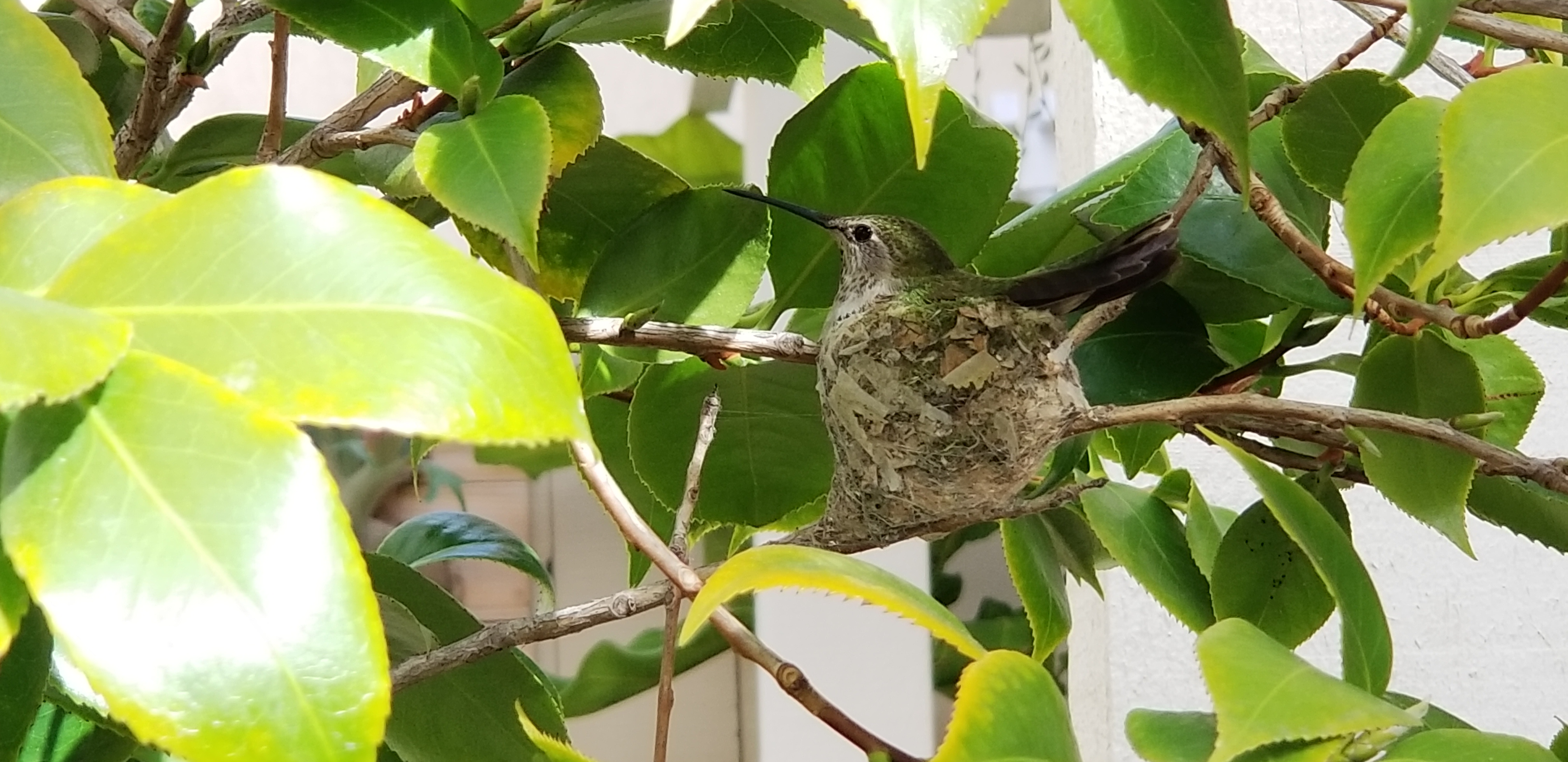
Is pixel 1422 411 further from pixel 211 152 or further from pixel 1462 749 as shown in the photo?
pixel 211 152

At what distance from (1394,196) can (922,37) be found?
0.46ft

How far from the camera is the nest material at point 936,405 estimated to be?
305mm

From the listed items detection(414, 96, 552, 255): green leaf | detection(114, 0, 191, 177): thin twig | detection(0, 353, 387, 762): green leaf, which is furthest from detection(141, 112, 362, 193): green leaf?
detection(0, 353, 387, 762): green leaf

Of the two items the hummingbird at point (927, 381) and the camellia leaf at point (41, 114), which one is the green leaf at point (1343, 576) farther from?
the camellia leaf at point (41, 114)

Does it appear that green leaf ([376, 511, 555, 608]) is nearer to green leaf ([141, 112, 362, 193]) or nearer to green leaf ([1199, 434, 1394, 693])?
green leaf ([141, 112, 362, 193])

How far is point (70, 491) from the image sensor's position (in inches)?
5.0

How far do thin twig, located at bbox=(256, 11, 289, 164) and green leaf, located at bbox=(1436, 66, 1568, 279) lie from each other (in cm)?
25

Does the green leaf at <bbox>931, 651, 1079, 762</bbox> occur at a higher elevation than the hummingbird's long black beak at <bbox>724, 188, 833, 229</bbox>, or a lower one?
lower

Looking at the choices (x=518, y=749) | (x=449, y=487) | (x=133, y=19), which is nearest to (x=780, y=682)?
(x=518, y=749)

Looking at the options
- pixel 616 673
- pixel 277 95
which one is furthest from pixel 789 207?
pixel 616 673

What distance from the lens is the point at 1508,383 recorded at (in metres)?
0.38

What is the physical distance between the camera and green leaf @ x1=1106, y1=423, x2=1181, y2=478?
0.37 metres

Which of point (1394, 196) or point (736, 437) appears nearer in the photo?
point (1394, 196)

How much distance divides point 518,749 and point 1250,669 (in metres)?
0.22
